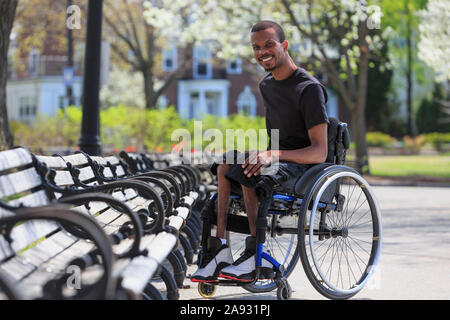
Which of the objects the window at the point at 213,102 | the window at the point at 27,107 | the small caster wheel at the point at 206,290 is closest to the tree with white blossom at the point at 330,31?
the small caster wheel at the point at 206,290

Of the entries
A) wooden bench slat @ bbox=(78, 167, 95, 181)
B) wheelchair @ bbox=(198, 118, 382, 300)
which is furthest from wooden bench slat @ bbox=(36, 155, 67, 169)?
wheelchair @ bbox=(198, 118, 382, 300)

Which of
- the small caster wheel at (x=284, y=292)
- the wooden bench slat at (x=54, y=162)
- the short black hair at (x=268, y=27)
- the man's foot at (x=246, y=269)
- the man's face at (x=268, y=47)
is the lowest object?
the small caster wheel at (x=284, y=292)

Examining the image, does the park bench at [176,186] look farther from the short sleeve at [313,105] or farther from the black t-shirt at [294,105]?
the short sleeve at [313,105]

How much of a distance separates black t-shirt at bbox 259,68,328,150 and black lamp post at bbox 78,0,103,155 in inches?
214

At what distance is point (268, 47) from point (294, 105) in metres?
0.42

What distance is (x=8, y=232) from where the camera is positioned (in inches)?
134

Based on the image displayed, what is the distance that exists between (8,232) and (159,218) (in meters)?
1.28

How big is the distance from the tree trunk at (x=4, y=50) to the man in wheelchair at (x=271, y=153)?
6.76 meters

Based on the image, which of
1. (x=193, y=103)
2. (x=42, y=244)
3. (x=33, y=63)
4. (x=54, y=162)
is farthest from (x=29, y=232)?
(x=33, y=63)

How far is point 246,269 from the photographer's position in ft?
16.0

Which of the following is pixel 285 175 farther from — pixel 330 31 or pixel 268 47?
pixel 330 31

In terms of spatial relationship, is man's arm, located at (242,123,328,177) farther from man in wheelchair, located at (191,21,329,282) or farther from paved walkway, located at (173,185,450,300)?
paved walkway, located at (173,185,450,300)

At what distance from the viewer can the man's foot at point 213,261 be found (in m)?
4.88
